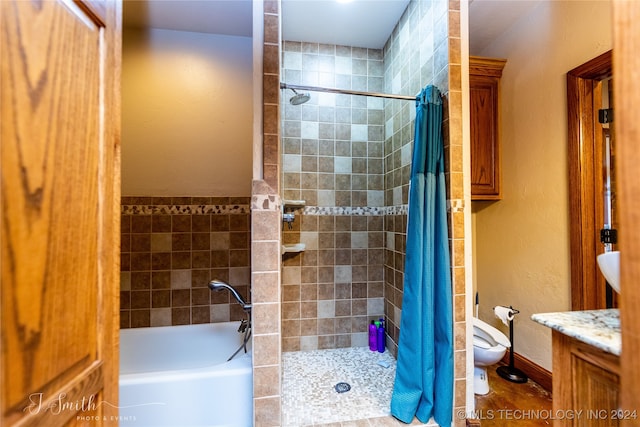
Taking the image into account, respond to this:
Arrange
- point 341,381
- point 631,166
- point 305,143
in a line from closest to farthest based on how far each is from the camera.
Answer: point 631,166, point 341,381, point 305,143

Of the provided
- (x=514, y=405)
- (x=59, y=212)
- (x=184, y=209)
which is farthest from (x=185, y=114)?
(x=514, y=405)

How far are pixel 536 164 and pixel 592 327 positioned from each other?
1.72 metres

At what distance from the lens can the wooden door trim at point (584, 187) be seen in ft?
5.42

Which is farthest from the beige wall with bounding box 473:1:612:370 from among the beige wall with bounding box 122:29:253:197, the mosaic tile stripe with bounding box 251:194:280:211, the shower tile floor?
the beige wall with bounding box 122:29:253:197

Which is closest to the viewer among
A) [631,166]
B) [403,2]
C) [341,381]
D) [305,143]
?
[631,166]

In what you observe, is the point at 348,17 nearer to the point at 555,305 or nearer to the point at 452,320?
the point at 452,320

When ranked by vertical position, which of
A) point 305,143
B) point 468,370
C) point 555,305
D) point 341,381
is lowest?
point 341,381

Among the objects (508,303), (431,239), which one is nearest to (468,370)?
(431,239)

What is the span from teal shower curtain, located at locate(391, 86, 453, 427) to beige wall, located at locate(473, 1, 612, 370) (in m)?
1.03

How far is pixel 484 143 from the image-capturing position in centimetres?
224

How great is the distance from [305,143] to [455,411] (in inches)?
83.1

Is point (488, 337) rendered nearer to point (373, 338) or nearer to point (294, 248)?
point (373, 338)

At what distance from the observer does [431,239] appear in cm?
148

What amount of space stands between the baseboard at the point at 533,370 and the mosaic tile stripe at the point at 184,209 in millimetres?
2524
